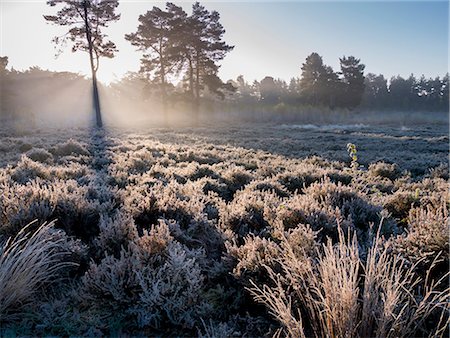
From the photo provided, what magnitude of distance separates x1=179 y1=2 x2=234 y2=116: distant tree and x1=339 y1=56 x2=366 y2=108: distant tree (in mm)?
30376

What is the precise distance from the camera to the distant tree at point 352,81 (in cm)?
5812

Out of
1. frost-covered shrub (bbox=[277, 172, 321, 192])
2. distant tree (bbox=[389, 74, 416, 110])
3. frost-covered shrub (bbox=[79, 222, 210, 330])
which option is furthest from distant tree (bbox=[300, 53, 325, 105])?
frost-covered shrub (bbox=[79, 222, 210, 330])

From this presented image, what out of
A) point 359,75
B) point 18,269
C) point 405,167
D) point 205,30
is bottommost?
point 405,167

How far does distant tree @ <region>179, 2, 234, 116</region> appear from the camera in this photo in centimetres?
3512

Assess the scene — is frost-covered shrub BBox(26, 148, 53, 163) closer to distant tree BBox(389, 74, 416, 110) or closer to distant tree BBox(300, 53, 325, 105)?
distant tree BBox(300, 53, 325, 105)

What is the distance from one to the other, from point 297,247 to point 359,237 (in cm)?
113

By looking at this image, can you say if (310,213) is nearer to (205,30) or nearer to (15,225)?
(15,225)

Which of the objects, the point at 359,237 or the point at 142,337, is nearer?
the point at 142,337

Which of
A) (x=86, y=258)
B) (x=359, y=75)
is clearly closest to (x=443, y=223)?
(x=86, y=258)

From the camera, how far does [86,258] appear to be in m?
3.26

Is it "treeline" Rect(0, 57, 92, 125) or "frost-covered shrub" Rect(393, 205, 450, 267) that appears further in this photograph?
"treeline" Rect(0, 57, 92, 125)

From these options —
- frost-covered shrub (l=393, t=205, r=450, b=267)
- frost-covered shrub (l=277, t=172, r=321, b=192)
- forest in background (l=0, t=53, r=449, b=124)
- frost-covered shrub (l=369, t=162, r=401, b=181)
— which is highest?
forest in background (l=0, t=53, r=449, b=124)

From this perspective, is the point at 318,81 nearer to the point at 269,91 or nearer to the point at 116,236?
the point at 269,91

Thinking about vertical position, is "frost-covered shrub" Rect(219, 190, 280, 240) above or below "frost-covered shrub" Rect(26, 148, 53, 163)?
below
